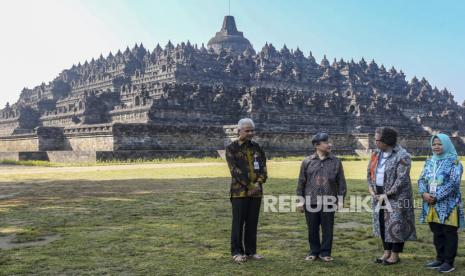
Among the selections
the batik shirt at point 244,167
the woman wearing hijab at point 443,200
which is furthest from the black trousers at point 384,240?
the batik shirt at point 244,167

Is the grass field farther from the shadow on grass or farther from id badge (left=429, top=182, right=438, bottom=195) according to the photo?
id badge (left=429, top=182, right=438, bottom=195)

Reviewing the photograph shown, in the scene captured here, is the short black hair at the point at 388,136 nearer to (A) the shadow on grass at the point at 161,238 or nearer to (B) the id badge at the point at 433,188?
(B) the id badge at the point at 433,188

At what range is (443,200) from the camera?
20.4 feet

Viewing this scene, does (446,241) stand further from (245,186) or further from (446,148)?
(245,186)

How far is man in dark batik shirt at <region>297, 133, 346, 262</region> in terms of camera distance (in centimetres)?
653

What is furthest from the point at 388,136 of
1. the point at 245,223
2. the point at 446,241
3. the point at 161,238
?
the point at 161,238

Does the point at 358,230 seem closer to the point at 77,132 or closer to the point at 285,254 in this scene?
the point at 285,254

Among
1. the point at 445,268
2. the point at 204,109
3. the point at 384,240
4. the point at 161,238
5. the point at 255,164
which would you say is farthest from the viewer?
the point at 204,109

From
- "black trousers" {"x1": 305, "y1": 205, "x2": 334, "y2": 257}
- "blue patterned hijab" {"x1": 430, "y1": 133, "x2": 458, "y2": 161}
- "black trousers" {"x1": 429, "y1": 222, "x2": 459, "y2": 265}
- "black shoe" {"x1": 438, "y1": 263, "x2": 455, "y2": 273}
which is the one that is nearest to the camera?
"black shoe" {"x1": 438, "y1": 263, "x2": 455, "y2": 273}

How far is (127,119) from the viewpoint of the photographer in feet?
137

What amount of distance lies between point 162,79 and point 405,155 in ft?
162

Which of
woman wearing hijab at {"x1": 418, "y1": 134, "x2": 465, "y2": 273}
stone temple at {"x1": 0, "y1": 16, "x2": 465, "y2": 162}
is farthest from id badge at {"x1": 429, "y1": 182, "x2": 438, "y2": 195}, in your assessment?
stone temple at {"x1": 0, "y1": 16, "x2": 465, "y2": 162}

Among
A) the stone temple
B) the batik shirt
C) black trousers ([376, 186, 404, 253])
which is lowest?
black trousers ([376, 186, 404, 253])

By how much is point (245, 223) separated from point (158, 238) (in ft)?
5.57
